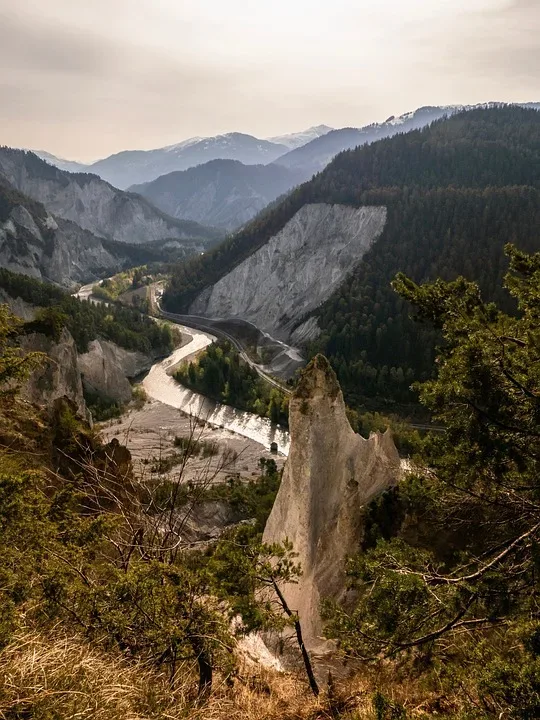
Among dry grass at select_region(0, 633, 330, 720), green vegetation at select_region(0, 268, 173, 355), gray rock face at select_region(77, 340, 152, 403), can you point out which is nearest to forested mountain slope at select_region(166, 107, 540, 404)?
green vegetation at select_region(0, 268, 173, 355)

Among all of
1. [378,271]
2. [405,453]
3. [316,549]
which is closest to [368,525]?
[316,549]

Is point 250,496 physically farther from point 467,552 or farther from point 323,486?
point 467,552

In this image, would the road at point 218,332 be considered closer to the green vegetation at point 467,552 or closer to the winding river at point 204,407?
the winding river at point 204,407

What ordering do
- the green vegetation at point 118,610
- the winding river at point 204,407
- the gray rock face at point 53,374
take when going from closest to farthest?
the green vegetation at point 118,610 → the gray rock face at point 53,374 → the winding river at point 204,407

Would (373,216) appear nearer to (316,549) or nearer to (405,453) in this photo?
(405,453)

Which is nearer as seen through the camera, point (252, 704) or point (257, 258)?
point (252, 704)

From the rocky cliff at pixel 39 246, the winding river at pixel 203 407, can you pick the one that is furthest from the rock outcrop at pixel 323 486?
the rocky cliff at pixel 39 246
